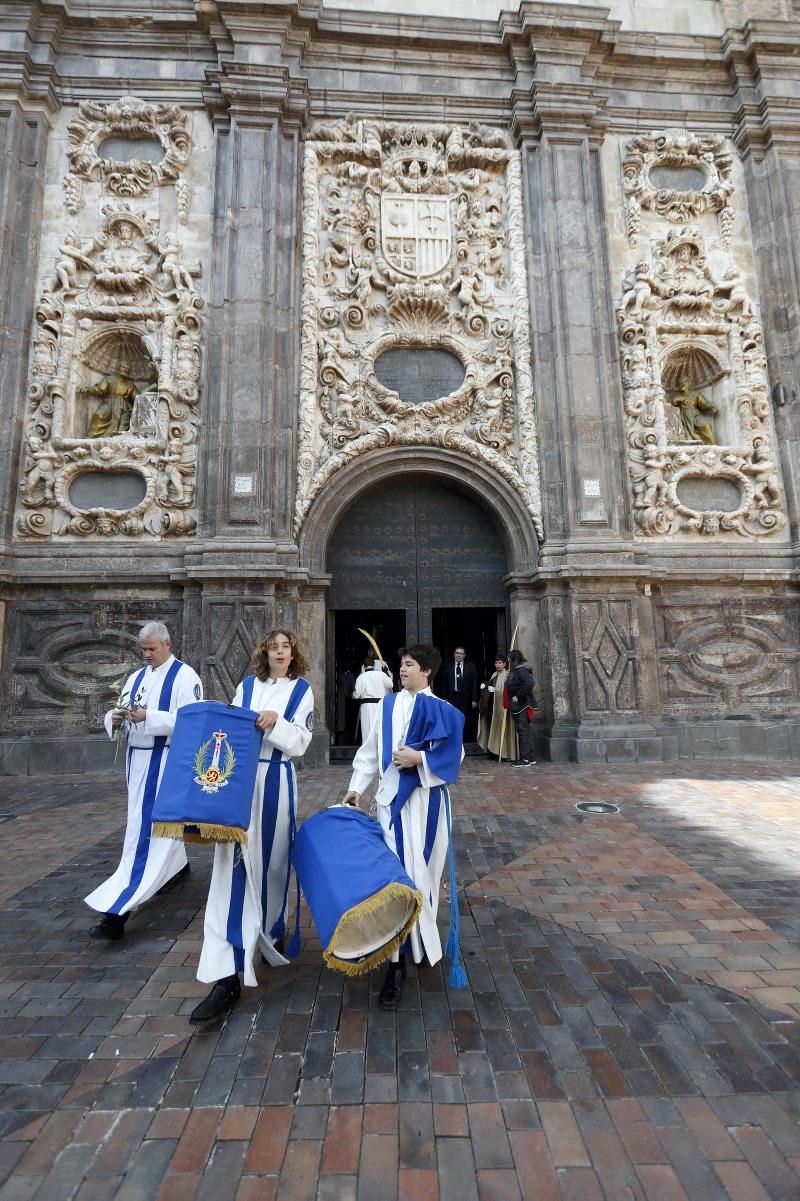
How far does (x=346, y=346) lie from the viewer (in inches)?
417

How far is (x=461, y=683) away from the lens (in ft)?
34.4

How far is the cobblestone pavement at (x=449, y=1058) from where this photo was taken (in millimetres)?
2012

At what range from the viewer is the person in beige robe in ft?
31.5

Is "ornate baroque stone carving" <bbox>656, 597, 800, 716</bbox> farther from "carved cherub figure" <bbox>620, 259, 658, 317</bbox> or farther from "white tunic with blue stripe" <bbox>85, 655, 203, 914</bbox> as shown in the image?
"white tunic with blue stripe" <bbox>85, 655, 203, 914</bbox>

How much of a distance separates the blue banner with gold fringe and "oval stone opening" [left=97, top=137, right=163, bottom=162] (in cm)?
1221

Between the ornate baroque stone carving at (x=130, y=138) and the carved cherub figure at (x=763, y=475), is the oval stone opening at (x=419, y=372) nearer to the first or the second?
the ornate baroque stone carving at (x=130, y=138)

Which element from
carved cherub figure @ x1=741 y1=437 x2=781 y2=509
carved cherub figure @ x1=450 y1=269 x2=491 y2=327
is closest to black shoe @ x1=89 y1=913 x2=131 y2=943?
carved cherub figure @ x1=450 y1=269 x2=491 y2=327

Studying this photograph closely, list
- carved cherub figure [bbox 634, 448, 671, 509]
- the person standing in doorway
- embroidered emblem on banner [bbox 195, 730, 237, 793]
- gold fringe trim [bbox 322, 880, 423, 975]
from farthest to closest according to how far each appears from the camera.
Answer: carved cherub figure [bbox 634, 448, 671, 509]
the person standing in doorway
embroidered emblem on banner [bbox 195, 730, 237, 793]
gold fringe trim [bbox 322, 880, 423, 975]

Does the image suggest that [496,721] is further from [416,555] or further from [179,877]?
[179,877]

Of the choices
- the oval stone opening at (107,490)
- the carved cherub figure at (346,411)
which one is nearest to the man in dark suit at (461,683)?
the carved cherub figure at (346,411)

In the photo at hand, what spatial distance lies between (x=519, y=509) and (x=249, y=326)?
5543 mm

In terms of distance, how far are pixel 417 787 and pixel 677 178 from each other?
45.3 feet

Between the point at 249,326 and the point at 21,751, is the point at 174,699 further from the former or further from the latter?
the point at 249,326

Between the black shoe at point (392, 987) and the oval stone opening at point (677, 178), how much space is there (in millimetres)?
14182
